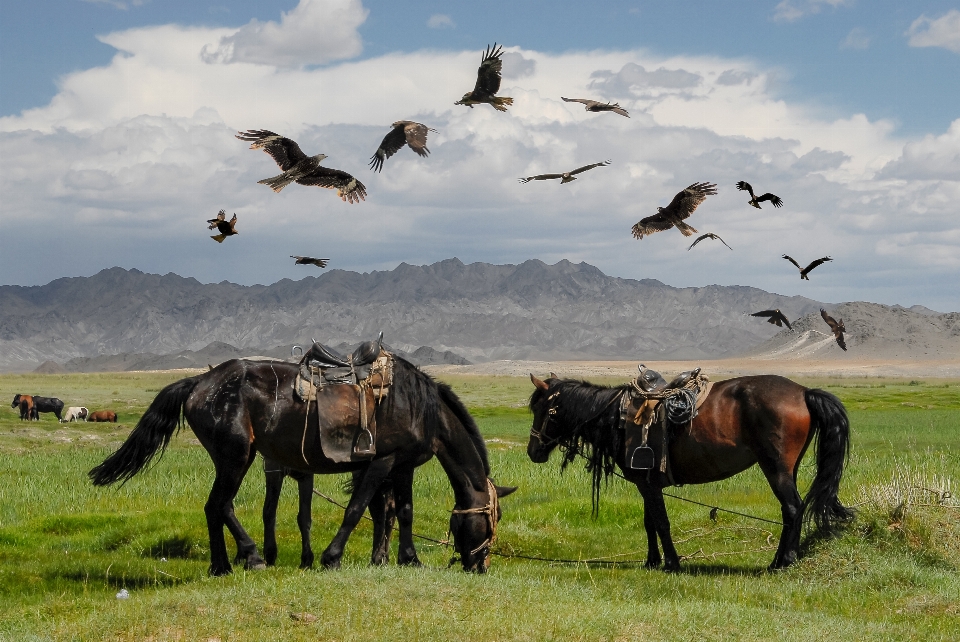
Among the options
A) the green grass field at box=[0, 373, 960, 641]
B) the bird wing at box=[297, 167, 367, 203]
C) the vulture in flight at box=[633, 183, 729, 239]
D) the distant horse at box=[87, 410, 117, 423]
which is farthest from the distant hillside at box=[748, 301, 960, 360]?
the bird wing at box=[297, 167, 367, 203]

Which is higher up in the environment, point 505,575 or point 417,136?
point 417,136

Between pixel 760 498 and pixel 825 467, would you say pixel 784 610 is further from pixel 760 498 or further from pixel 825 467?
pixel 760 498

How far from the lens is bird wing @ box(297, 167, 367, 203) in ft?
41.5

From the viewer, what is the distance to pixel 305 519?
1209 centimetres

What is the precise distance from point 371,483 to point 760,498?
9.89 meters

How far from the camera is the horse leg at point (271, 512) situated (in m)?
12.1

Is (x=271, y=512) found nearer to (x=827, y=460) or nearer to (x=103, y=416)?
(x=827, y=460)

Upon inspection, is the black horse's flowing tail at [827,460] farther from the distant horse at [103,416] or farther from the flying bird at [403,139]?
the distant horse at [103,416]

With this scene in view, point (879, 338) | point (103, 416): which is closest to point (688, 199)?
point (103, 416)

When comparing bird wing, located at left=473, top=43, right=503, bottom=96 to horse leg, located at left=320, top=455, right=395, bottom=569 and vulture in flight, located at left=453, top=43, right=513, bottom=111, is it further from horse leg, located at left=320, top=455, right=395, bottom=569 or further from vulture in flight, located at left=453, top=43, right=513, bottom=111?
horse leg, located at left=320, top=455, right=395, bottom=569

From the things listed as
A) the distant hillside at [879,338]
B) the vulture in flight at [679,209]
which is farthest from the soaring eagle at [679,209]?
the distant hillside at [879,338]

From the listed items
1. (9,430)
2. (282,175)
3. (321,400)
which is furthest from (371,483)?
(9,430)

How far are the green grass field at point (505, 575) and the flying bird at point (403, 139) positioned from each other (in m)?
5.16

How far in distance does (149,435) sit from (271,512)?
5.42 feet
